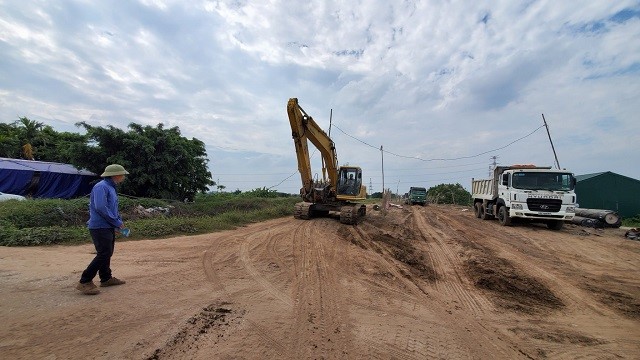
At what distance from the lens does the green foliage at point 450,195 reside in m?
52.5

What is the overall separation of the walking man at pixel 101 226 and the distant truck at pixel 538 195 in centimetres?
1528

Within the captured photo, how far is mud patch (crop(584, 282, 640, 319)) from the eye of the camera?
5.33 meters

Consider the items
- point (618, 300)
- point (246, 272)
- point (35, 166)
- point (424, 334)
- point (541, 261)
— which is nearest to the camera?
point (424, 334)

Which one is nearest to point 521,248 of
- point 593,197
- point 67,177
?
point 593,197

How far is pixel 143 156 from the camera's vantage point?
18.7 meters

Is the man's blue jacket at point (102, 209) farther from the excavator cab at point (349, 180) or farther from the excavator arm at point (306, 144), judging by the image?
the excavator cab at point (349, 180)

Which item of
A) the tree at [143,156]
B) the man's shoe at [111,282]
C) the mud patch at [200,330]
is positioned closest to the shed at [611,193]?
the tree at [143,156]

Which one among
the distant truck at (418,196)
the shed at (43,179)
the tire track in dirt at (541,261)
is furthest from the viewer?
the distant truck at (418,196)

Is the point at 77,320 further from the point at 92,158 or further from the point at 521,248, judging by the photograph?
the point at 92,158

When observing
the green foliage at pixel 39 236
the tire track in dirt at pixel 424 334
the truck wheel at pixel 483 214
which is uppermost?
the truck wheel at pixel 483 214

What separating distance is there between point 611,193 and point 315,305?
28.0m

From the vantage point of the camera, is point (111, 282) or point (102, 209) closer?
point (102, 209)

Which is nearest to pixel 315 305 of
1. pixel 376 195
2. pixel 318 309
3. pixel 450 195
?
pixel 318 309

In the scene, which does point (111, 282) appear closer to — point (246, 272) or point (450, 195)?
point (246, 272)
